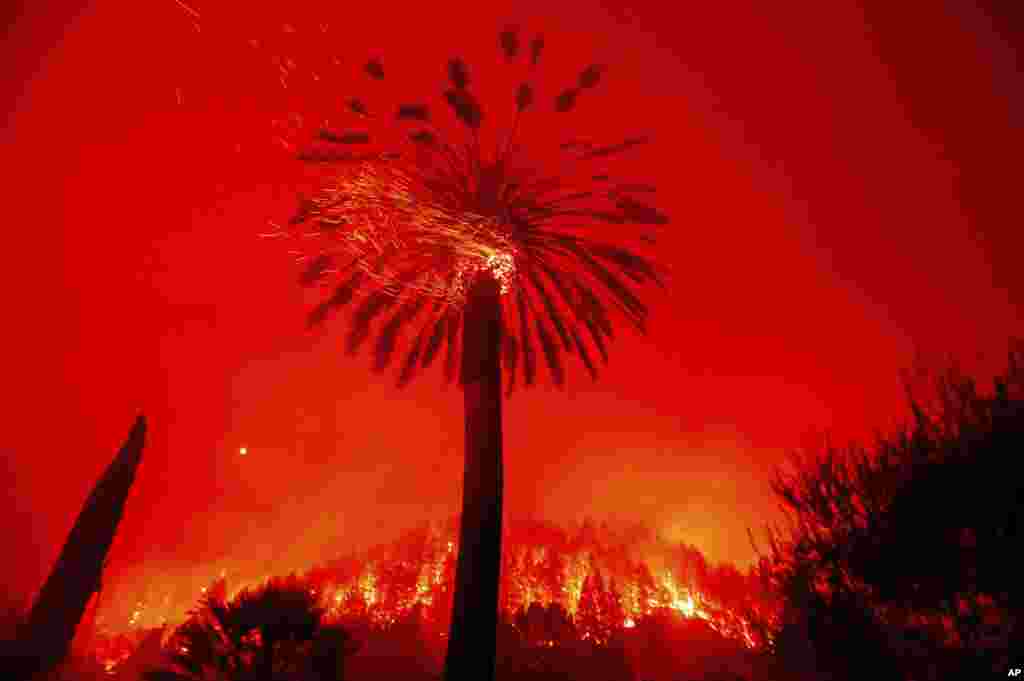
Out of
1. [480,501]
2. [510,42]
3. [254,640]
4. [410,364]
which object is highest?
[510,42]

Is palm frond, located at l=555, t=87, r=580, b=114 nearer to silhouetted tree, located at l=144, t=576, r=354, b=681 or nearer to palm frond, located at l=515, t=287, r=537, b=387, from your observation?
palm frond, located at l=515, t=287, r=537, b=387

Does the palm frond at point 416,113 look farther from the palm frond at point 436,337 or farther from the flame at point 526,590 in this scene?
the flame at point 526,590

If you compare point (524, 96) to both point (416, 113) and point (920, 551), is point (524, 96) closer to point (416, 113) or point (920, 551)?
point (416, 113)

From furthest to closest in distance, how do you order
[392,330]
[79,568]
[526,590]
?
[526,590] < [79,568] < [392,330]

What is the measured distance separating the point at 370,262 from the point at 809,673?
59.6 feet

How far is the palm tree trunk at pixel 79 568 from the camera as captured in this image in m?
16.3

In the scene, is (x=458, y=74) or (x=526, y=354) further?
(x=526, y=354)

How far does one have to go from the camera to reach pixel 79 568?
57.9ft

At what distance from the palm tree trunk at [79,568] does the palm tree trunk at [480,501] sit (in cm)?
1605

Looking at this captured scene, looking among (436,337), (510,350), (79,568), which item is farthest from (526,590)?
(436,337)

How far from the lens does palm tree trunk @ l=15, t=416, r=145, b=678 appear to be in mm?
16328

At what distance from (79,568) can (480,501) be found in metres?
17.0

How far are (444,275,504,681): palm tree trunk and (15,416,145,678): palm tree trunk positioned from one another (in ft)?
52.7

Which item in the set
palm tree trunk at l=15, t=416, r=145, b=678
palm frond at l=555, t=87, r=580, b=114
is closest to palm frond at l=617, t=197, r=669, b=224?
palm frond at l=555, t=87, r=580, b=114
